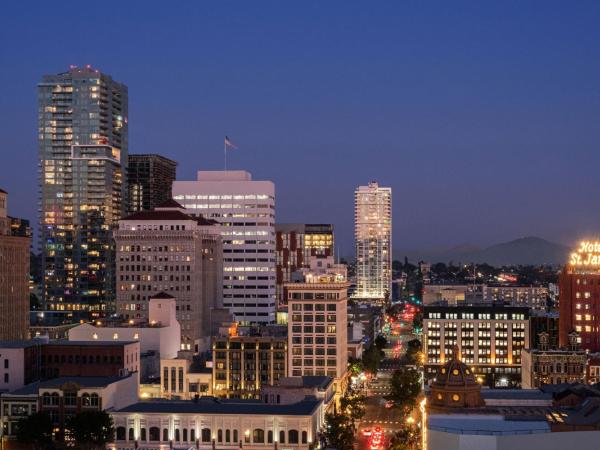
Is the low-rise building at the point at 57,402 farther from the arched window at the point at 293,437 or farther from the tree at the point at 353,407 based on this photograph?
the tree at the point at 353,407

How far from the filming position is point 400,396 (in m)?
196

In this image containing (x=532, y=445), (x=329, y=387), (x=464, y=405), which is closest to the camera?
(x=532, y=445)

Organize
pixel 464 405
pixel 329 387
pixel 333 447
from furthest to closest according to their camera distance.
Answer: pixel 329 387
pixel 333 447
pixel 464 405

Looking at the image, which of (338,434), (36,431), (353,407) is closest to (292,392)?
(353,407)

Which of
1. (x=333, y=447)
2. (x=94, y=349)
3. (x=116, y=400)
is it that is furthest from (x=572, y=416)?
(x=94, y=349)

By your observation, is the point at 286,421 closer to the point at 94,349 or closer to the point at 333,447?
the point at 333,447

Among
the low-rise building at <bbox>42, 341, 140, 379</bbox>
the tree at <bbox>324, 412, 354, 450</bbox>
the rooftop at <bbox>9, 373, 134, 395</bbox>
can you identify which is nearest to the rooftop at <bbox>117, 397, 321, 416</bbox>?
the tree at <bbox>324, 412, 354, 450</bbox>

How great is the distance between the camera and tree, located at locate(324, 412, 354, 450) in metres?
A: 152

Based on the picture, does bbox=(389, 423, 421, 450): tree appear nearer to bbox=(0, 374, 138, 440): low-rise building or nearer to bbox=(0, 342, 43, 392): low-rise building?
bbox=(0, 374, 138, 440): low-rise building

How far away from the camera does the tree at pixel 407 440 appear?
146 meters

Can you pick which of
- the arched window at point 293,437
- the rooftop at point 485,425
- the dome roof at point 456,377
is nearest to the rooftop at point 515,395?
the dome roof at point 456,377

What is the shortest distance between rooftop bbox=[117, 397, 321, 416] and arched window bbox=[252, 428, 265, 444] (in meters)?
2.78

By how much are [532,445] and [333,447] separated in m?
56.4

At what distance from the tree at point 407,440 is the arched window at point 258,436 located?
19.3 meters
